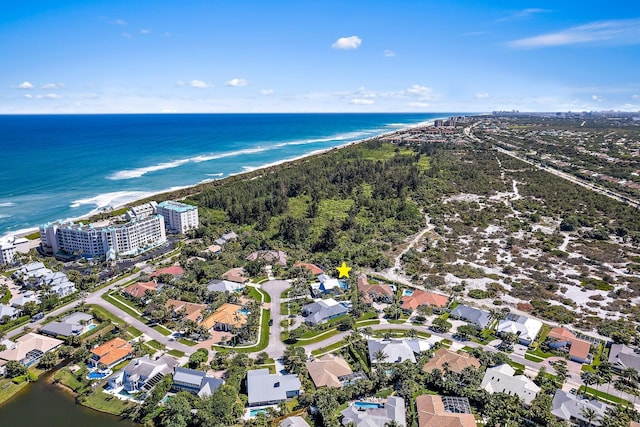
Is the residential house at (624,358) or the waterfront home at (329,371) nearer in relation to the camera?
the waterfront home at (329,371)

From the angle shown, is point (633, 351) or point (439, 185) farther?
point (439, 185)

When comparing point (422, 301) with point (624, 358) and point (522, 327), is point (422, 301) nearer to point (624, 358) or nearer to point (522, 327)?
point (522, 327)

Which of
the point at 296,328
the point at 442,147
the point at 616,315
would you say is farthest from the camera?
the point at 442,147

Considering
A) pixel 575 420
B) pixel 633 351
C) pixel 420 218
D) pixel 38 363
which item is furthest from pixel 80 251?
pixel 633 351

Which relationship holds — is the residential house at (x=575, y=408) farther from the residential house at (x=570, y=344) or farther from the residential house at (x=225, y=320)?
the residential house at (x=225, y=320)

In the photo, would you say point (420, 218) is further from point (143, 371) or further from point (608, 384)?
point (143, 371)

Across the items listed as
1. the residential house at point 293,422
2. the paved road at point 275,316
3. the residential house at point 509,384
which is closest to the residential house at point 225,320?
the paved road at point 275,316
